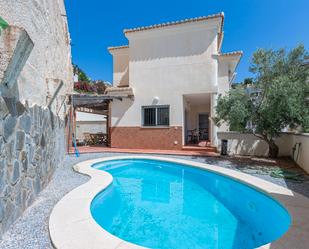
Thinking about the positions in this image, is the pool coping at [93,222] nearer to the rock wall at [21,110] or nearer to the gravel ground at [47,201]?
the gravel ground at [47,201]

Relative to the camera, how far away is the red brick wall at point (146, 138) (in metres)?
15.0

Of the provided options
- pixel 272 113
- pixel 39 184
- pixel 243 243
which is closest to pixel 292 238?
pixel 243 243

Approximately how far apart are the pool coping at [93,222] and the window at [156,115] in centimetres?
960

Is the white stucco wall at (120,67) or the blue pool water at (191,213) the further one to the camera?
the white stucco wall at (120,67)

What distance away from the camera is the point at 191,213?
5422 millimetres

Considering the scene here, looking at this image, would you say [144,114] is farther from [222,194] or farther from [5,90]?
[5,90]

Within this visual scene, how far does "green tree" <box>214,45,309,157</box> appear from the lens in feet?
29.1

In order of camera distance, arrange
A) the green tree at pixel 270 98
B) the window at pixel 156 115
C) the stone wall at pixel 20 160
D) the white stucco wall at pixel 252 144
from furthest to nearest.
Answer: the window at pixel 156 115 → the white stucco wall at pixel 252 144 → the green tree at pixel 270 98 → the stone wall at pixel 20 160

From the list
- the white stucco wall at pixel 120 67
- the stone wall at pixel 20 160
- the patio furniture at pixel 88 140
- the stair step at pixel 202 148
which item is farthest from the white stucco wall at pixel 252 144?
the patio furniture at pixel 88 140

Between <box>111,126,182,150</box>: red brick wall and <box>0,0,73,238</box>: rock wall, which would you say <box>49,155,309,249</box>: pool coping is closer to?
<box>0,0,73,238</box>: rock wall

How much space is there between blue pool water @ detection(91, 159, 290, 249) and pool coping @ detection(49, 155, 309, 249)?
25 centimetres

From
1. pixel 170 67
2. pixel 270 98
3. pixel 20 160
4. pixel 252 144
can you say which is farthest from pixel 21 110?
pixel 252 144

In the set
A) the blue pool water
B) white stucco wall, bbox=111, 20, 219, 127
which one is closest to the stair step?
white stucco wall, bbox=111, 20, 219, 127

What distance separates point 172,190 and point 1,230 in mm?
5377
